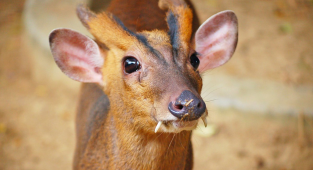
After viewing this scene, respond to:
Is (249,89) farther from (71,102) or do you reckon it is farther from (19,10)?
(19,10)

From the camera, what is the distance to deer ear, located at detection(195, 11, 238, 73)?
3096mm

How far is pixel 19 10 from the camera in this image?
24.6 feet

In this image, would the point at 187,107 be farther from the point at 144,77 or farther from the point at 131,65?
the point at 131,65

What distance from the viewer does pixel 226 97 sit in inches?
206

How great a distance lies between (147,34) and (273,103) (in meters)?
3.14

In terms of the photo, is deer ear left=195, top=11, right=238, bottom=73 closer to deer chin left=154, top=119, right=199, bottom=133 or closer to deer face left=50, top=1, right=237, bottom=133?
deer face left=50, top=1, right=237, bottom=133

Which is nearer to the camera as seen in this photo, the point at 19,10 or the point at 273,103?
the point at 273,103

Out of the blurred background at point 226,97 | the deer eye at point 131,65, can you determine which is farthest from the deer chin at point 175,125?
the blurred background at point 226,97

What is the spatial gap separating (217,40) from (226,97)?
216 centimetres

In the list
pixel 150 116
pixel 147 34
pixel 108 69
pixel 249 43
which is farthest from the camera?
pixel 249 43

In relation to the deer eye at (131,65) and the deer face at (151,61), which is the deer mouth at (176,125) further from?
the deer eye at (131,65)

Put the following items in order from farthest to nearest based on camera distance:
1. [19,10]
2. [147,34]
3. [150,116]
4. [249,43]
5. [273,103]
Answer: [19,10]
[249,43]
[273,103]
[147,34]
[150,116]

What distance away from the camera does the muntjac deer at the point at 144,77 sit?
2262 mm

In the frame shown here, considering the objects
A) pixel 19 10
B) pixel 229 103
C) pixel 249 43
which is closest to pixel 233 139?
pixel 229 103
